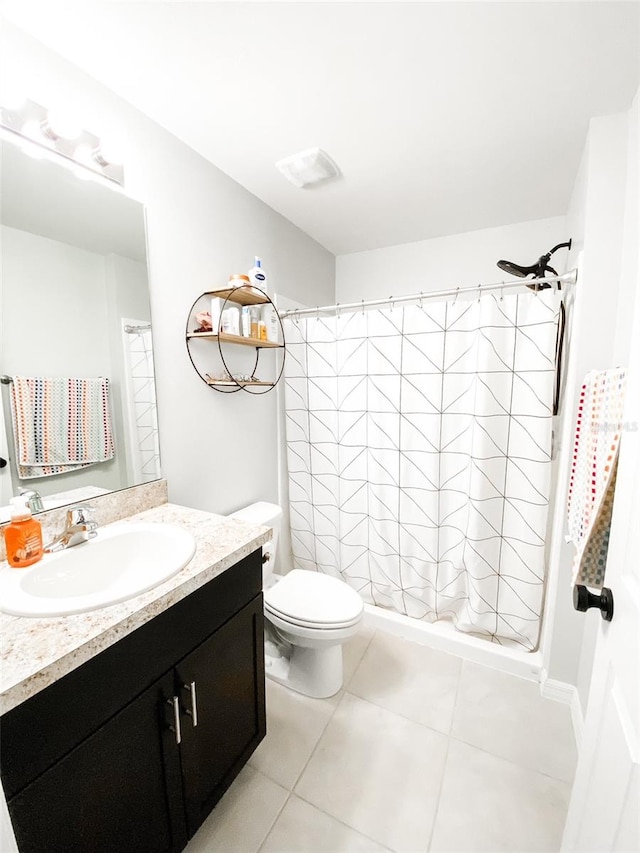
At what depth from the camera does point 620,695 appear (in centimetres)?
63

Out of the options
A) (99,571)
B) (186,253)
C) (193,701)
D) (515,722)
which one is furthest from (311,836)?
(186,253)

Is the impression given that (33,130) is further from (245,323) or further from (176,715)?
(176,715)

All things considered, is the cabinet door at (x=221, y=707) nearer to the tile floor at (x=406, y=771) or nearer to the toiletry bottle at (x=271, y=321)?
the tile floor at (x=406, y=771)

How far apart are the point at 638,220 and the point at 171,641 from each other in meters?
1.80

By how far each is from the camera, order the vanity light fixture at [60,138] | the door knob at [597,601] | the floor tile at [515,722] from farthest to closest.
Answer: the floor tile at [515,722] < the vanity light fixture at [60,138] < the door knob at [597,601]

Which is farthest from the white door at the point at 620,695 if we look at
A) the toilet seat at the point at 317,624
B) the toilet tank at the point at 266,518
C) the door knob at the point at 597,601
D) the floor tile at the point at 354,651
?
the toilet tank at the point at 266,518

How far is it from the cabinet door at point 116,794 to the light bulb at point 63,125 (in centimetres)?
151

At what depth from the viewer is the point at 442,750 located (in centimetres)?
131

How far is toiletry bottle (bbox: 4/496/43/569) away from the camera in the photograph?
2.91 ft

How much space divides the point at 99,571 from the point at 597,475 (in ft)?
4.48

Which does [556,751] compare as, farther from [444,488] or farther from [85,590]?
[85,590]

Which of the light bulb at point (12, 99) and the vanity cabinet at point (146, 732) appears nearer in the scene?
the vanity cabinet at point (146, 732)

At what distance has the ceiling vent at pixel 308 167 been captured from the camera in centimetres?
144

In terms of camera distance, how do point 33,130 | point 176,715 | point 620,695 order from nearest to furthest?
point 620,695 < point 176,715 < point 33,130
